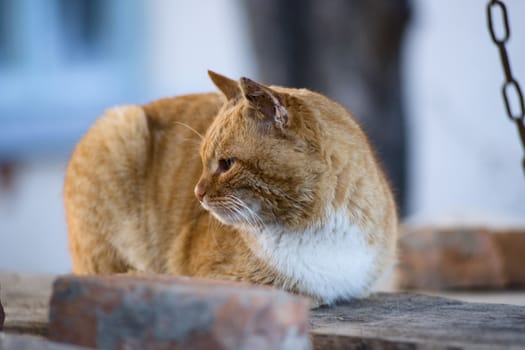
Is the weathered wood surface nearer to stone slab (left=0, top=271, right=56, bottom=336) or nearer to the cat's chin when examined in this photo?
stone slab (left=0, top=271, right=56, bottom=336)

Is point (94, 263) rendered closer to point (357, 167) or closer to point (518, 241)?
point (357, 167)

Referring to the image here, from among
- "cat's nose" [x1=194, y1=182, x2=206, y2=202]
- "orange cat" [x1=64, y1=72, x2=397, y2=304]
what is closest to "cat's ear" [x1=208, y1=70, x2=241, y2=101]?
"orange cat" [x1=64, y1=72, x2=397, y2=304]

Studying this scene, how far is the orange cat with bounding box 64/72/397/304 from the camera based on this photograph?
291cm

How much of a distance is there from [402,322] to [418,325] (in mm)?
89

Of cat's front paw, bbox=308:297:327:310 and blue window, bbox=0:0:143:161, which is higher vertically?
blue window, bbox=0:0:143:161

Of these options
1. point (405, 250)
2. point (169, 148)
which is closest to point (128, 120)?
point (169, 148)

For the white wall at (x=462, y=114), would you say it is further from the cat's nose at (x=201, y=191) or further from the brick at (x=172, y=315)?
the brick at (x=172, y=315)

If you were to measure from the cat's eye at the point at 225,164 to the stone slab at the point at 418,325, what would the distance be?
0.56 m

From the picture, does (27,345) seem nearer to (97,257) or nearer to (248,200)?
(248,200)

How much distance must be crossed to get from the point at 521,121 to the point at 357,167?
69 centimetres

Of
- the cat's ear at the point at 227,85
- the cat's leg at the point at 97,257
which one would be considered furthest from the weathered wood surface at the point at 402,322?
the cat's ear at the point at 227,85

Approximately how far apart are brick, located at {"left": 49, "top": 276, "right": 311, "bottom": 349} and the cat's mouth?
61cm

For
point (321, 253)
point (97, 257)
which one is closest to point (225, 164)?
point (321, 253)

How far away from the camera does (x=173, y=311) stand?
2.13 metres
